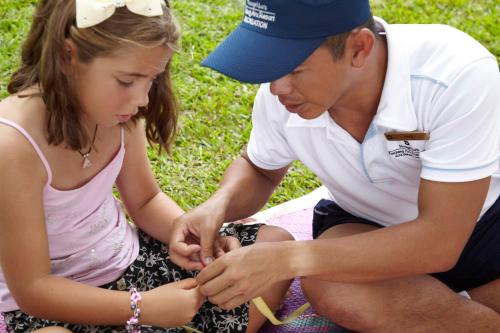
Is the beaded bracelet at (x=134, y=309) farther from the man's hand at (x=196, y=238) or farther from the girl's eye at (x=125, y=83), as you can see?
the girl's eye at (x=125, y=83)

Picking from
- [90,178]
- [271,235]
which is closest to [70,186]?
[90,178]

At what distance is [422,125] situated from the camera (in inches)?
86.7

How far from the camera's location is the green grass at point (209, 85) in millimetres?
3486

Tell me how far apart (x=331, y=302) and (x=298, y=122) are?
1.78 feet

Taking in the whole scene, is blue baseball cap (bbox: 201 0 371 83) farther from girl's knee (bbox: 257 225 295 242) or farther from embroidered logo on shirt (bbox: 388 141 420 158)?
girl's knee (bbox: 257 225 295 242)

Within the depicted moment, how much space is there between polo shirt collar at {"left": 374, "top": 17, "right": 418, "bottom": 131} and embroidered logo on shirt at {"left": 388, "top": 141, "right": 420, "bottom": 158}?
8 cm

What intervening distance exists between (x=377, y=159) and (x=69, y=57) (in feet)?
2.97

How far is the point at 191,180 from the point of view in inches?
136

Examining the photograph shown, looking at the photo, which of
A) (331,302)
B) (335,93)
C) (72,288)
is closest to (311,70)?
(335,93)

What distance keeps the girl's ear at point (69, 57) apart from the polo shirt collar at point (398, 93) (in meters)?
0.83

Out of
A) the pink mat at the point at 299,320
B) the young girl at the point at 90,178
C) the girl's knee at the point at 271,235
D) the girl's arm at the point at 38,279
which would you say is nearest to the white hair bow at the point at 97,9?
the young girl at the point at 90,178

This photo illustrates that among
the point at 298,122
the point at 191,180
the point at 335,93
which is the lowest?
the point at 191,180

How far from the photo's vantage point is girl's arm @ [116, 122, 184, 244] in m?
2.54

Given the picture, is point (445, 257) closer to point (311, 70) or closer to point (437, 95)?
point (437, 95)
